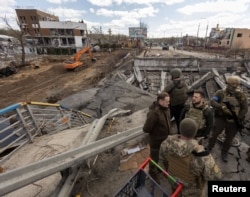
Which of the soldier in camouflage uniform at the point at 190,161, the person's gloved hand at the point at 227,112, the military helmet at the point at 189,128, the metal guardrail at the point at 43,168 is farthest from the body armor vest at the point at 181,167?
the person's gloved hand at the point at 227,112

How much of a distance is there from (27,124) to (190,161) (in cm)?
348

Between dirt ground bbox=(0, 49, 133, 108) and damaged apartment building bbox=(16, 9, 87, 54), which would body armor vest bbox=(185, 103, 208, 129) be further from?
damaged apartment building bbox=(16, 9, 87, 54)

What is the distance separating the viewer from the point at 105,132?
417 cm

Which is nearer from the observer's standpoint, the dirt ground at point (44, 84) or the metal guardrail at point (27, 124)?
the metal guardrail at point (27, 124)

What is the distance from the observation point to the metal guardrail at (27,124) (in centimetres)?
314

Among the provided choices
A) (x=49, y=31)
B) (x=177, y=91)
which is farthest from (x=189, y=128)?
(x=49, y=31)

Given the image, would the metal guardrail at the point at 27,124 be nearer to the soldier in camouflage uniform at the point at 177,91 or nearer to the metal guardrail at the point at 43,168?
the metal guardrail at the point at 43,168

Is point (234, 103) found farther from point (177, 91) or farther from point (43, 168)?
point (43, 168)

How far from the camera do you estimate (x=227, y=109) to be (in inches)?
113

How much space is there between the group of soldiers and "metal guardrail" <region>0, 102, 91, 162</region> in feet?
8.65

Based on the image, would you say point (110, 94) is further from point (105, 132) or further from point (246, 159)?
point (246, 159)

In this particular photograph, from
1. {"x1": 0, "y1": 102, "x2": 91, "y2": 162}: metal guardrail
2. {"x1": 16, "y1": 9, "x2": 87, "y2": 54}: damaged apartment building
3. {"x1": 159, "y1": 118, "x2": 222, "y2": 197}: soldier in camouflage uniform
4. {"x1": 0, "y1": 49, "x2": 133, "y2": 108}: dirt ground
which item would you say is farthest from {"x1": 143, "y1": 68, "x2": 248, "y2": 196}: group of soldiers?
{"x1": 16, "y1": 9, "x2": 87, "y2": 54}: damaged apartment building

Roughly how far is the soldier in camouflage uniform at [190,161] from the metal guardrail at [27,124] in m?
2.94

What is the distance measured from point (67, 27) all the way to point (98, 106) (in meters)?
37.1
